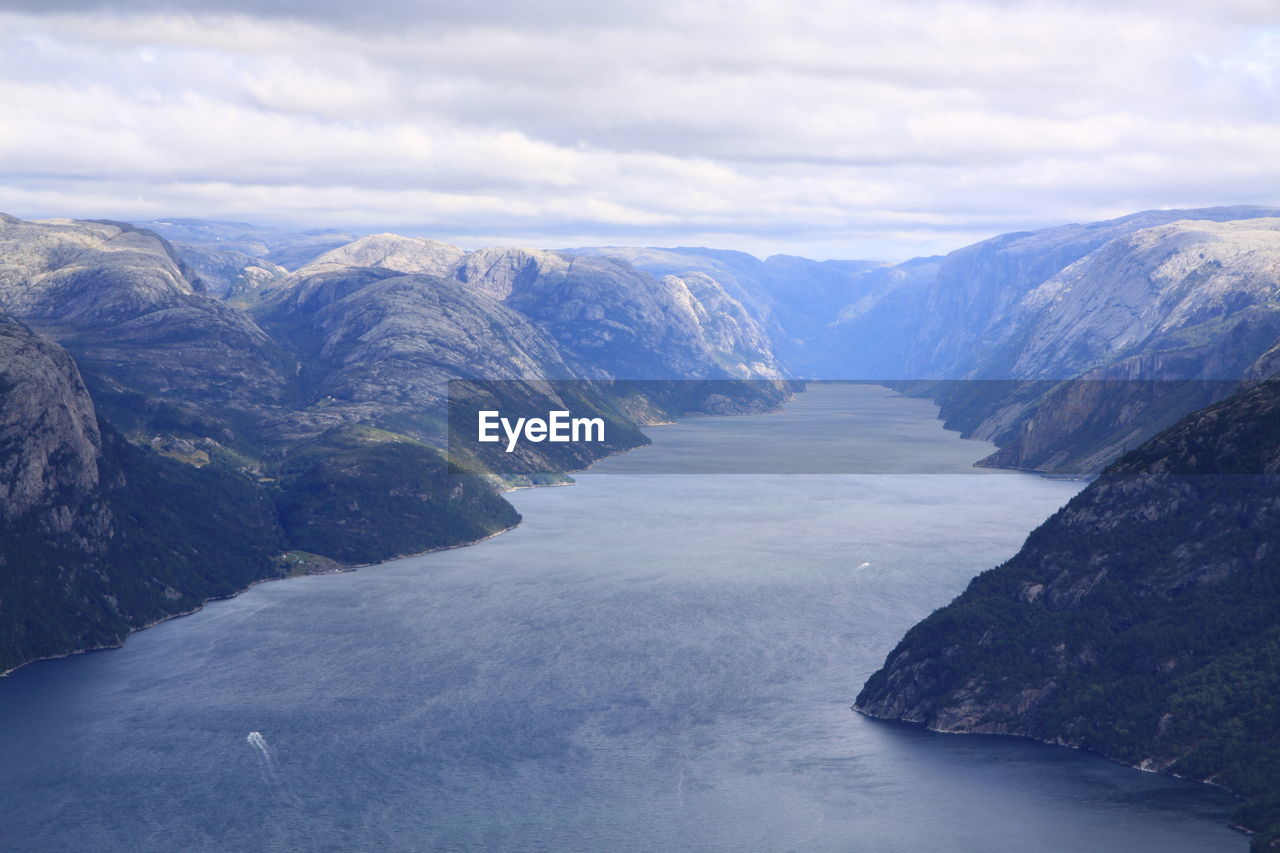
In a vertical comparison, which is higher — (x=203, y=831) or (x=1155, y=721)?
(x=1155, y=721)

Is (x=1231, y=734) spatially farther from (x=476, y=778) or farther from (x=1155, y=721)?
(x=476, y=778)

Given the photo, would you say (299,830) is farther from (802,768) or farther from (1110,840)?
(1110,840)

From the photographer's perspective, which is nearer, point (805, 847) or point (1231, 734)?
point (805, 847)

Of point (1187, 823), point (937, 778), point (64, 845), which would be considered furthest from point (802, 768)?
point (64, 845)

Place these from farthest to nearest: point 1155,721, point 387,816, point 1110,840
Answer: point 1155,721 < point 387,816 < point 1110,840

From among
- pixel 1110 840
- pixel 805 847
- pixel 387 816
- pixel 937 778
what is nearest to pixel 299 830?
pixel 387 816

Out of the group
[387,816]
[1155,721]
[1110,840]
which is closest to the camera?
Result: [1110,840]

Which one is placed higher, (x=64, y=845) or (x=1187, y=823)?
(x=1187, y=823)

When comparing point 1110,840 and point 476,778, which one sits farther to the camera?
point 476,778
